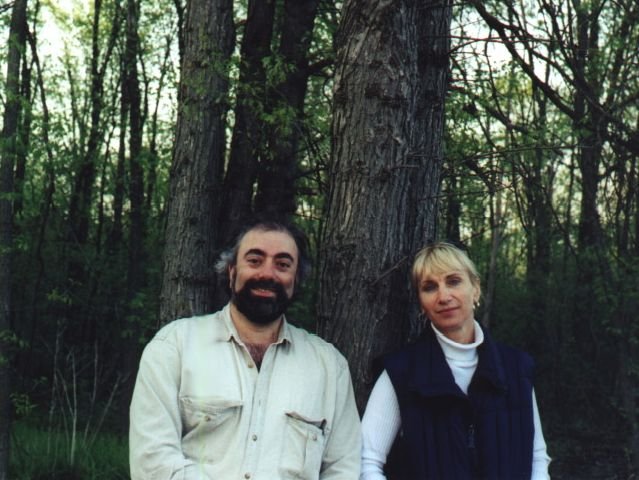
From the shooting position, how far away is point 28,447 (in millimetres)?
9062

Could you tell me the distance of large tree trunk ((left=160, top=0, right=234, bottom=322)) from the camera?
24.7 ft

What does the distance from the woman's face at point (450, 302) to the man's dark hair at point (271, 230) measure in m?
0.52

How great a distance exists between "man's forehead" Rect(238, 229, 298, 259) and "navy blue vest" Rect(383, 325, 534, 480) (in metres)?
0.66

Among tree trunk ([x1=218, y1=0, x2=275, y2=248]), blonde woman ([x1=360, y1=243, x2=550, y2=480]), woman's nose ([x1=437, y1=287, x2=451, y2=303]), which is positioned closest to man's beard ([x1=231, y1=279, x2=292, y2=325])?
blonde woman ([x1=360, y1=243, x2=550, y2=480])

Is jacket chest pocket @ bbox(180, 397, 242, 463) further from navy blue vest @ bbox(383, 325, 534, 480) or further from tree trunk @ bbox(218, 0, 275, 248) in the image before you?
tree trunk @ bbox(218, 0, 275, 248)

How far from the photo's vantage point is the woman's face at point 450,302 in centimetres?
335

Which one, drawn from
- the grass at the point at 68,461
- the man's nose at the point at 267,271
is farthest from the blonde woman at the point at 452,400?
the grass at the point at 68,461

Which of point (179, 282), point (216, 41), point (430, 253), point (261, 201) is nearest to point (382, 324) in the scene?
point (430, 253)

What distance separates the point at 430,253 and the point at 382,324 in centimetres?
50

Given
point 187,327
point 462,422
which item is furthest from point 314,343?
point 462,422

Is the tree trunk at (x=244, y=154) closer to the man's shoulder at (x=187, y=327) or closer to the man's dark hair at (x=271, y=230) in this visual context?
the man's dark hair at (x=271, y=230)

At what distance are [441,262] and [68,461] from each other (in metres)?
5.91

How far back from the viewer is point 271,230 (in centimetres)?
342

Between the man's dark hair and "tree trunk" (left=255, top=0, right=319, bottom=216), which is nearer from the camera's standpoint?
the man's dark hair
